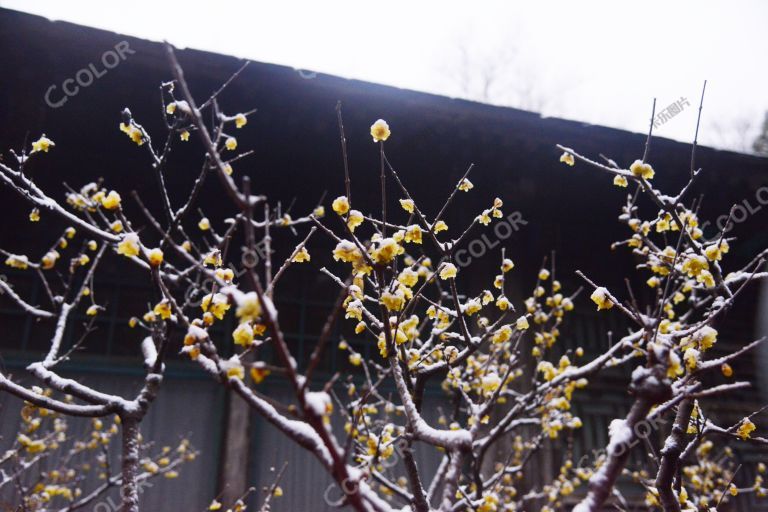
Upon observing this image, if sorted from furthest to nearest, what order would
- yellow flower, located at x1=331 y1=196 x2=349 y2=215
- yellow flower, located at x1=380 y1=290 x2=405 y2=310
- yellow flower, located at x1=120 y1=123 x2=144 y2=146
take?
yellow flower, located at x1=120 y1=123 x2=144 y2=146 < yellow flower, located at x1=331 y1=196 x2=349 y2=215 < yellow flower, located at x1=380 y1=290 x2=405 y2=310

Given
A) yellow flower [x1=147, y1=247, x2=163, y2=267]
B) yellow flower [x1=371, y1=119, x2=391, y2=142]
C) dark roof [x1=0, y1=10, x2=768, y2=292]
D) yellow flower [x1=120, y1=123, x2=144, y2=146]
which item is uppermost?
dark roof [x1=0, y1=10, x2=768, y2=292]

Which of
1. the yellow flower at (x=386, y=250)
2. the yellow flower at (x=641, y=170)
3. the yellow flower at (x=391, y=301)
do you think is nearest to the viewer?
the yellow flower at (x=386, y=250)

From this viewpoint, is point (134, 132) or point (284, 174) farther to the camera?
point (284, 174)

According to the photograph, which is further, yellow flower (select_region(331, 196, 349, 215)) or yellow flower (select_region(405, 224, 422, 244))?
yellow flower (select_region(405, 224, 422, 244))

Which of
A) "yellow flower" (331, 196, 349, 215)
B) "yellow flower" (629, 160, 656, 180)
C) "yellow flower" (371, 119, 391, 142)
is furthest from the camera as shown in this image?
"yellow flower" (629, 160, 656, 180)

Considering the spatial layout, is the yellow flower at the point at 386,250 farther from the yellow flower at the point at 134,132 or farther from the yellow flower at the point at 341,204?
the yellow flower at the point at 134,132

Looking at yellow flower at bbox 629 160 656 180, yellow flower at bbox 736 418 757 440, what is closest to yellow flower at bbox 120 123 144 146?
yellow flower at bbox 629 160 656 180

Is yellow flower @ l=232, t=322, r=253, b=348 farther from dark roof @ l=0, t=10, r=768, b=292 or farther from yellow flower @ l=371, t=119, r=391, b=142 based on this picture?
dark roof @ l=0, t=10, r=768, b=292

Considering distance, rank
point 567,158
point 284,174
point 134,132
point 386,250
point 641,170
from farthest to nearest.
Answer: point 284,174 < point 567,158 < point 134,132 < point 641,170 < point 386,250

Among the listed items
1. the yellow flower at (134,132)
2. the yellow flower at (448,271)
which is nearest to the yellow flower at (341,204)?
the yellow flower at (448,271)

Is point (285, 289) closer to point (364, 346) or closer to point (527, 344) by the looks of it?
point (364, 346)

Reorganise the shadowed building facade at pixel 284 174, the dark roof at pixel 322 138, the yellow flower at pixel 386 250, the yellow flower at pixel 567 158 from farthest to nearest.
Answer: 1. the shadowed building facade at pixel 284 174
2. the dark roof at pixel 322 138
3. the yellow flower at pixel 567 158
4. the yellow flower at pixel 386 250

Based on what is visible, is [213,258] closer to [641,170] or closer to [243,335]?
[243,335]

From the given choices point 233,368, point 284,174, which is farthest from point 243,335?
point 284,174
